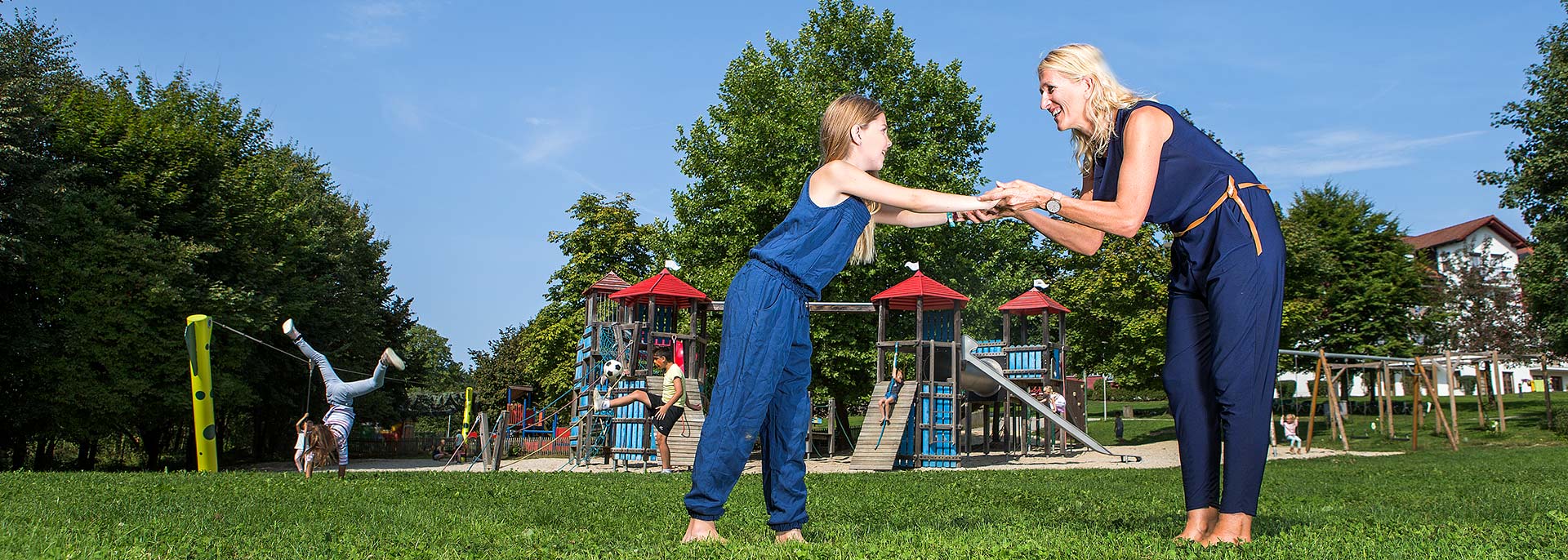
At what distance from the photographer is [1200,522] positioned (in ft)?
12.4

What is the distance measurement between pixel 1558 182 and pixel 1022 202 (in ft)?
102

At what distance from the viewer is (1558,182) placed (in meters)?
27.1

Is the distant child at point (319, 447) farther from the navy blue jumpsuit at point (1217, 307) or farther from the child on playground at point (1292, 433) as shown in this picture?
the child on playground at point (1292, 433)

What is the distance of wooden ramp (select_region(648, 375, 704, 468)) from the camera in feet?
61.8

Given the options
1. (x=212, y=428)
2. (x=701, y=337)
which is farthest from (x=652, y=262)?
(x=212, y=428)

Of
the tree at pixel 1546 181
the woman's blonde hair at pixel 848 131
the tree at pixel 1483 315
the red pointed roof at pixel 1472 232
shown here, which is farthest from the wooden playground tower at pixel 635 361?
the red pointed roof at pixel 1472 232

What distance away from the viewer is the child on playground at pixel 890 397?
19844mm

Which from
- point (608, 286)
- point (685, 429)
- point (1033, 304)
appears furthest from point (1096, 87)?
point (1033, 304)

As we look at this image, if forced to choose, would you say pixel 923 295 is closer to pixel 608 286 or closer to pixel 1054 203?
pixel 608 286

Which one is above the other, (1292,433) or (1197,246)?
(1197,246)

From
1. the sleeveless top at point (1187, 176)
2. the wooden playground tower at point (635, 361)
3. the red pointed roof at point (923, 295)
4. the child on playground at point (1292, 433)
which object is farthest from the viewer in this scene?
the child on playground at point (1292, 433)

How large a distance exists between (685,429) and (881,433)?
3948 mm

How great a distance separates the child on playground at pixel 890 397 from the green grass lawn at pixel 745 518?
9.81 meters

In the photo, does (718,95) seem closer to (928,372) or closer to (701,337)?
(701,337)
